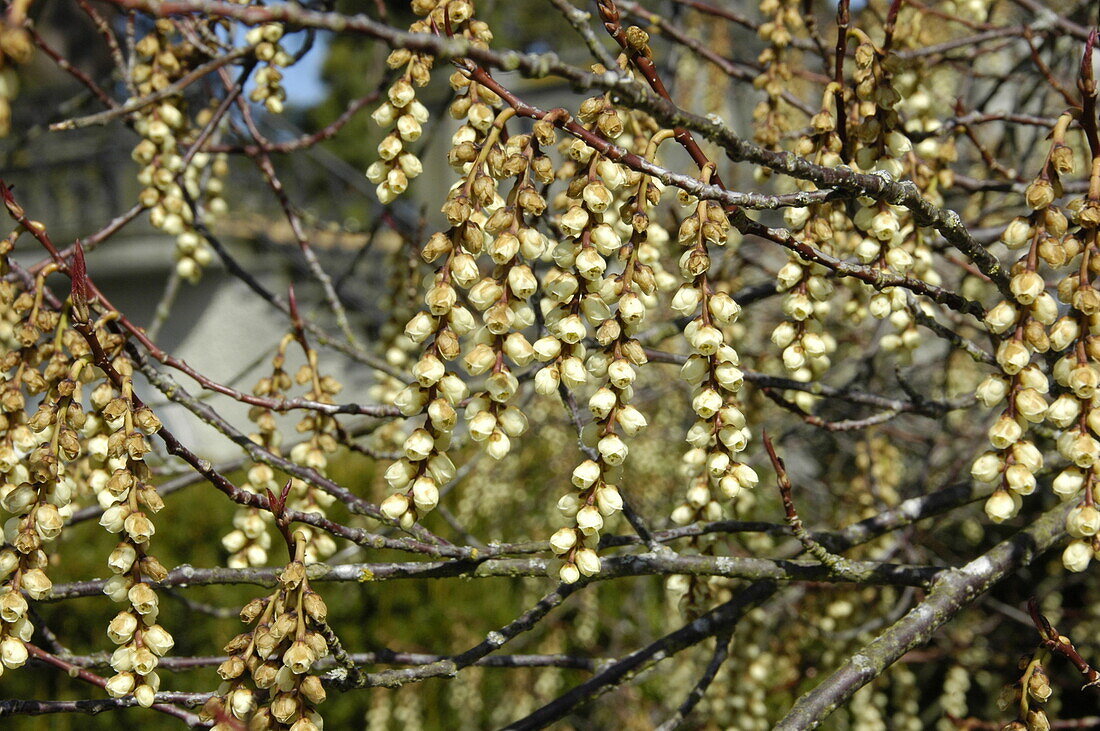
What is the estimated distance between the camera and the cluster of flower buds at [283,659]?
109cm

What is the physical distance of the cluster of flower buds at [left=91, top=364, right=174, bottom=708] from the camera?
1200 mm

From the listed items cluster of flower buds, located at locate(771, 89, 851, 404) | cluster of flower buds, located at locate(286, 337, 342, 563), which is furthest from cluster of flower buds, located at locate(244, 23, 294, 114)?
cluster of flower buds, located at locate(771, 89, 851, 404)

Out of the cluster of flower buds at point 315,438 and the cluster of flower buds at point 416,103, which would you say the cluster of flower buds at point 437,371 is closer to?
the cluster of flower buds at point 416,103

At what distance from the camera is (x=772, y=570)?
1567mm

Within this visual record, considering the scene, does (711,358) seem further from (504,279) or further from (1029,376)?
(1029,376)

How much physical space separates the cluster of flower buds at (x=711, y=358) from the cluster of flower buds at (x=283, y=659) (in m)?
0.53

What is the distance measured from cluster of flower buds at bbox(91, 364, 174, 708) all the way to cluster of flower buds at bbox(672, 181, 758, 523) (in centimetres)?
72

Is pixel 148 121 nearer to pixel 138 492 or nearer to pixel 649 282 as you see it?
pixel 138 492

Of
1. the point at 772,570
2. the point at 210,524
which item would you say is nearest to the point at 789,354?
the point at 772,570

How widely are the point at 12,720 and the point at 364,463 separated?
2.64 metres

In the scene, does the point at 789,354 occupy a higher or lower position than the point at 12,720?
lower

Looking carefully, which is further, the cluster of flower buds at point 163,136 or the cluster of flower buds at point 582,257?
the cluster of flower buds at point 163,136

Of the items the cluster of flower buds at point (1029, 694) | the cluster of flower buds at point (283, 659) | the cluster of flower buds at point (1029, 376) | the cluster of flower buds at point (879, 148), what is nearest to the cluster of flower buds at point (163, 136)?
the cluster of flower buds at point (283, 659)

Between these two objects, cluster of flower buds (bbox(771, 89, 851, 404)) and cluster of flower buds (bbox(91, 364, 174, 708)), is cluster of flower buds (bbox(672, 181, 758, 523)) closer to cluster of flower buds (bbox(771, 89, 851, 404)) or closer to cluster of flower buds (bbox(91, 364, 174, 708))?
cluster of flower buds (bbox(771, 89, 851, 404))
